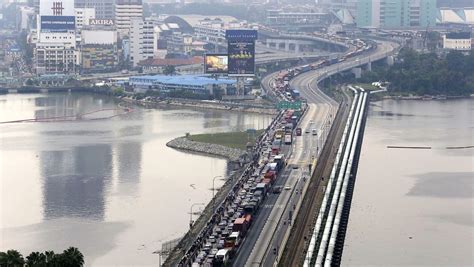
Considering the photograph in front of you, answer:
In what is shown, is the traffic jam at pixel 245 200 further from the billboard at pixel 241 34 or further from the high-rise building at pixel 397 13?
the high-rise building at pixel 397 13

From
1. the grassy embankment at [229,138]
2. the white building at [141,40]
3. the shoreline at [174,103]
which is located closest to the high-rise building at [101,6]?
the white building at [141,40]

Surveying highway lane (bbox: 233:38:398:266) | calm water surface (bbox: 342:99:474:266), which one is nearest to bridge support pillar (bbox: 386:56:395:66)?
calm water surface (bbox: 342:99:474:266)

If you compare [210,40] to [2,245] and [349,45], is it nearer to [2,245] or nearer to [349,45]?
[349,45]

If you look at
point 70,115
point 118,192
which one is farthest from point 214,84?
point 118,192

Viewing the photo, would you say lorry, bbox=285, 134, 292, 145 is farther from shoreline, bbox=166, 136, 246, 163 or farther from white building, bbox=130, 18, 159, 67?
white building, bbox=130, 18, 159, 67

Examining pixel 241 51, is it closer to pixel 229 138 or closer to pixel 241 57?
pixel 241 57
